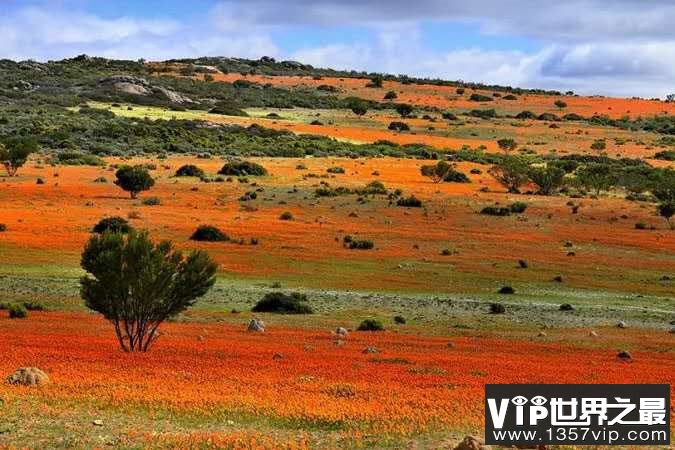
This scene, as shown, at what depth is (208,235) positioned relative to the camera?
5534 cm

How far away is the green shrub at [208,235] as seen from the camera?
55344mm

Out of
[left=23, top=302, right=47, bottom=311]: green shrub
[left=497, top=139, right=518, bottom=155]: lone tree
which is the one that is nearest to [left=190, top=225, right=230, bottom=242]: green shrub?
[left=23, top=302, right=47, bottom=311]: green shrub

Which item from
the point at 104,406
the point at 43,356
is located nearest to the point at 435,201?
the point at 43,356

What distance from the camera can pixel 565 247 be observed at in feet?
192

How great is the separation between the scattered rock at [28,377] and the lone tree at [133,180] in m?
52.5

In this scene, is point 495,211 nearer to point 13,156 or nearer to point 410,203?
point 410,203

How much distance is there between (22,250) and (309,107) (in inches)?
4398

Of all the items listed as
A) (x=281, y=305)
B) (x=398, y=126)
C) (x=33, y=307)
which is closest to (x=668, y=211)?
(x=281, y=305)

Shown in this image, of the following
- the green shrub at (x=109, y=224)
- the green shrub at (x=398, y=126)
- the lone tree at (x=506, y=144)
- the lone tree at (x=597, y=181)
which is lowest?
the green shrub at (x=109, y=224)

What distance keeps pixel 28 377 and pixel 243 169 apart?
230 feet

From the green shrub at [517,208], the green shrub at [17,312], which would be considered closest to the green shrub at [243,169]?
the green shrub at [517,208]

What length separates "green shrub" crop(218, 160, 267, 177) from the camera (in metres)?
87.6

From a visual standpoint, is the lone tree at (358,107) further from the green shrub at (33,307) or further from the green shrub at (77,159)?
the green shrub at (33,307)

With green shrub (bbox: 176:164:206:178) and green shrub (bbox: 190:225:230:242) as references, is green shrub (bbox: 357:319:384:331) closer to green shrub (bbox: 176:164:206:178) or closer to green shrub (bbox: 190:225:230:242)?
green shrub (bbox: 190:225:230:242)
